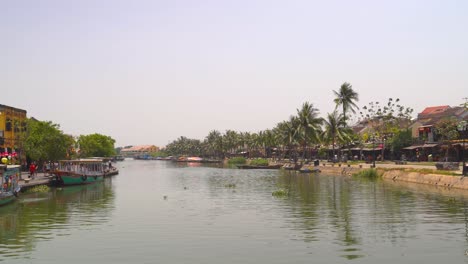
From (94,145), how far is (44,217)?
373 ft

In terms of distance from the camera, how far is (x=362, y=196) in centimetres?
4375

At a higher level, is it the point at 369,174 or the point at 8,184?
the point at 8,184

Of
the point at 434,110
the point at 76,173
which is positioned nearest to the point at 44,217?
the point at 76,173

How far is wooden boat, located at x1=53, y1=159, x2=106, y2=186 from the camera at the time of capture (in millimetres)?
60844

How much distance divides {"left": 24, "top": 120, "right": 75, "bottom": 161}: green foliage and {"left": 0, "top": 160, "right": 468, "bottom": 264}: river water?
2528 cm

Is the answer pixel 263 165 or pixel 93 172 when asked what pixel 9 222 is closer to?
pixel 93 172

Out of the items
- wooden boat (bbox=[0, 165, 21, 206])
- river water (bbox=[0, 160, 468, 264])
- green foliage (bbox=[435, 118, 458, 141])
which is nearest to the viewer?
river water (bbox=[0, 160, 468, 264])

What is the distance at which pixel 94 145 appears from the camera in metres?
144

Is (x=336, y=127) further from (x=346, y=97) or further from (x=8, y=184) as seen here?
(x=8, y=184)

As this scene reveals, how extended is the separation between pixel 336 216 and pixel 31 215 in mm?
21383

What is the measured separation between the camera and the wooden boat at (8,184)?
38969mm

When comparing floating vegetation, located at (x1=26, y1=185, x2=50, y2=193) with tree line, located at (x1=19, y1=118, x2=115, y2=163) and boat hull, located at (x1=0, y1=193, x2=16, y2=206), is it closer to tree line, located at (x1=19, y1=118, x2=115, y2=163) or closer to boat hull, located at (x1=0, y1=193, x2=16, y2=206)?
A: boat hull, located at (x1=0, y1=193, x2=16, y2=206)

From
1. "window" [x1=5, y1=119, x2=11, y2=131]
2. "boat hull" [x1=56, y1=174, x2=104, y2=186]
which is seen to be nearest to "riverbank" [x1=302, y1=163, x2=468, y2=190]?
"boat hull" [x1=56, y1=174, x2=104, y2=186]

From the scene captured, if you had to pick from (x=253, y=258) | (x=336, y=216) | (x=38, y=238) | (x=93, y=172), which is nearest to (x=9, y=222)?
(x=38, y=238)
